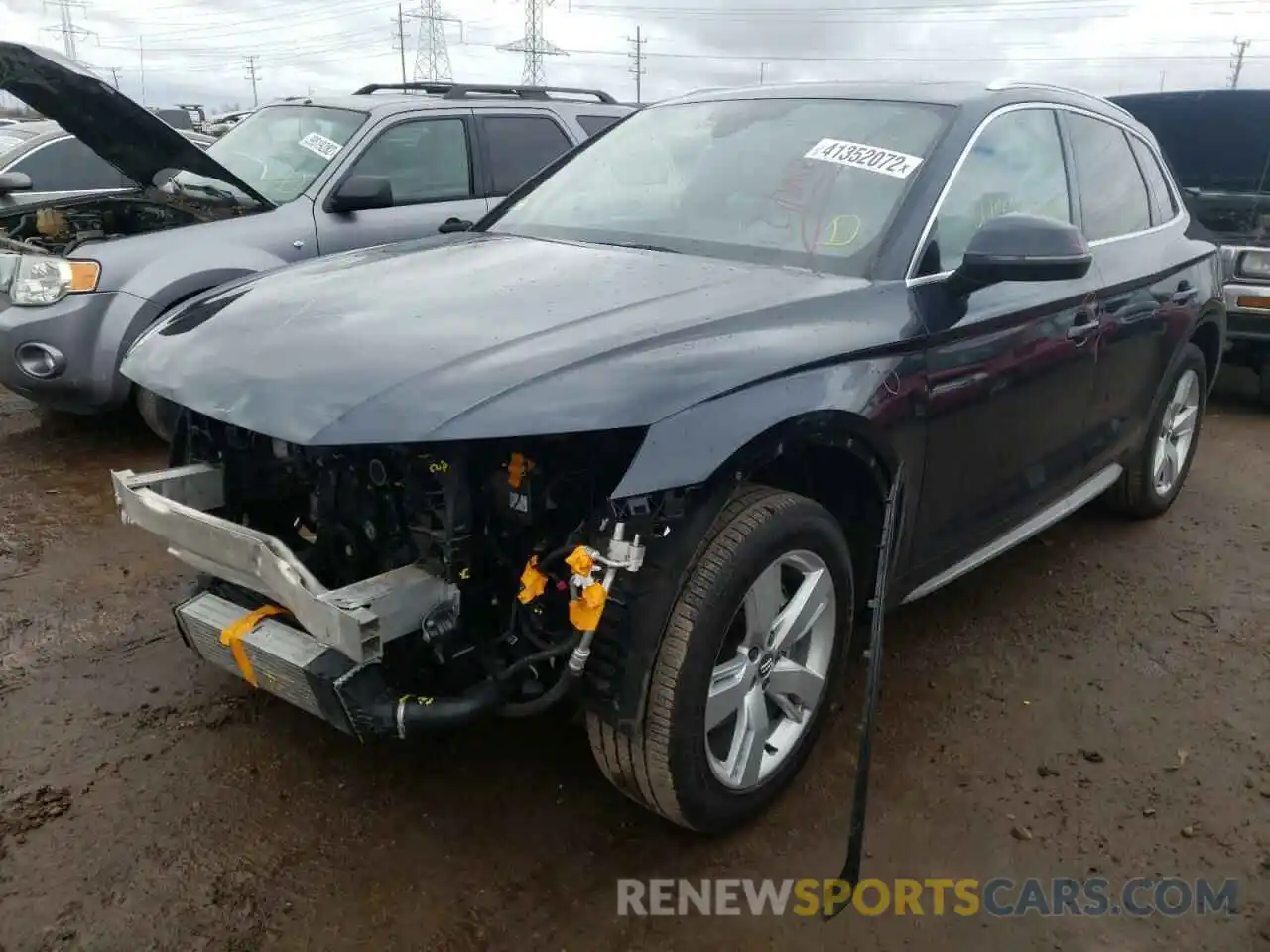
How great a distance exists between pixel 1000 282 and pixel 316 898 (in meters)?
2.39

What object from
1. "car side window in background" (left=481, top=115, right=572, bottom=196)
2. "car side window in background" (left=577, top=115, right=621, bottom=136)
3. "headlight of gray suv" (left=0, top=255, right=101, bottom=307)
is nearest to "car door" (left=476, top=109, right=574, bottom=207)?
"car side window in background" (left=481, top=115, right=572, bottom=196)

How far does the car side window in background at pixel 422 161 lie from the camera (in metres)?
5.79

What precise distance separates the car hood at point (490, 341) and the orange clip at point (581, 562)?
262 mm

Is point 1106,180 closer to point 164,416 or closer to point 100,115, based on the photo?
point 164,416

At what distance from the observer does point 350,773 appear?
8.87 ft

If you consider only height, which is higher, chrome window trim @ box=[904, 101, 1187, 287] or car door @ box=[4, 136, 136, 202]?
chrome window trim @ box=[904, 101, 1187, 287]

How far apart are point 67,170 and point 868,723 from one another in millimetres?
8670

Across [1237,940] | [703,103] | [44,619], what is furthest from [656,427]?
[44,619]

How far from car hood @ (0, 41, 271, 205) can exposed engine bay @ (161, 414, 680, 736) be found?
3239mm

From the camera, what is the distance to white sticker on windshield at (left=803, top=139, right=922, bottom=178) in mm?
2912

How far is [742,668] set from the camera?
2.41 meters

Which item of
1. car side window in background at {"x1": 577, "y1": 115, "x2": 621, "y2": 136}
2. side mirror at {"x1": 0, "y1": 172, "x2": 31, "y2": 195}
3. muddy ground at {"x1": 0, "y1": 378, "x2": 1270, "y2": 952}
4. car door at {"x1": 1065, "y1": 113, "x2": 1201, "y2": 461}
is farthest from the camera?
car side window in background at {"x1": 577, "y1": 115, "x2": 621, "y2": 136}

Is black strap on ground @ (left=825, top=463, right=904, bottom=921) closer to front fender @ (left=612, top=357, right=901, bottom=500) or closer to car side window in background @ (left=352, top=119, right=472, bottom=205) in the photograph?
front fender @ (left=612, top=357, right=901, bottom=500)

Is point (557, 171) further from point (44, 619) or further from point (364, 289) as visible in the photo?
point (44, 619)
